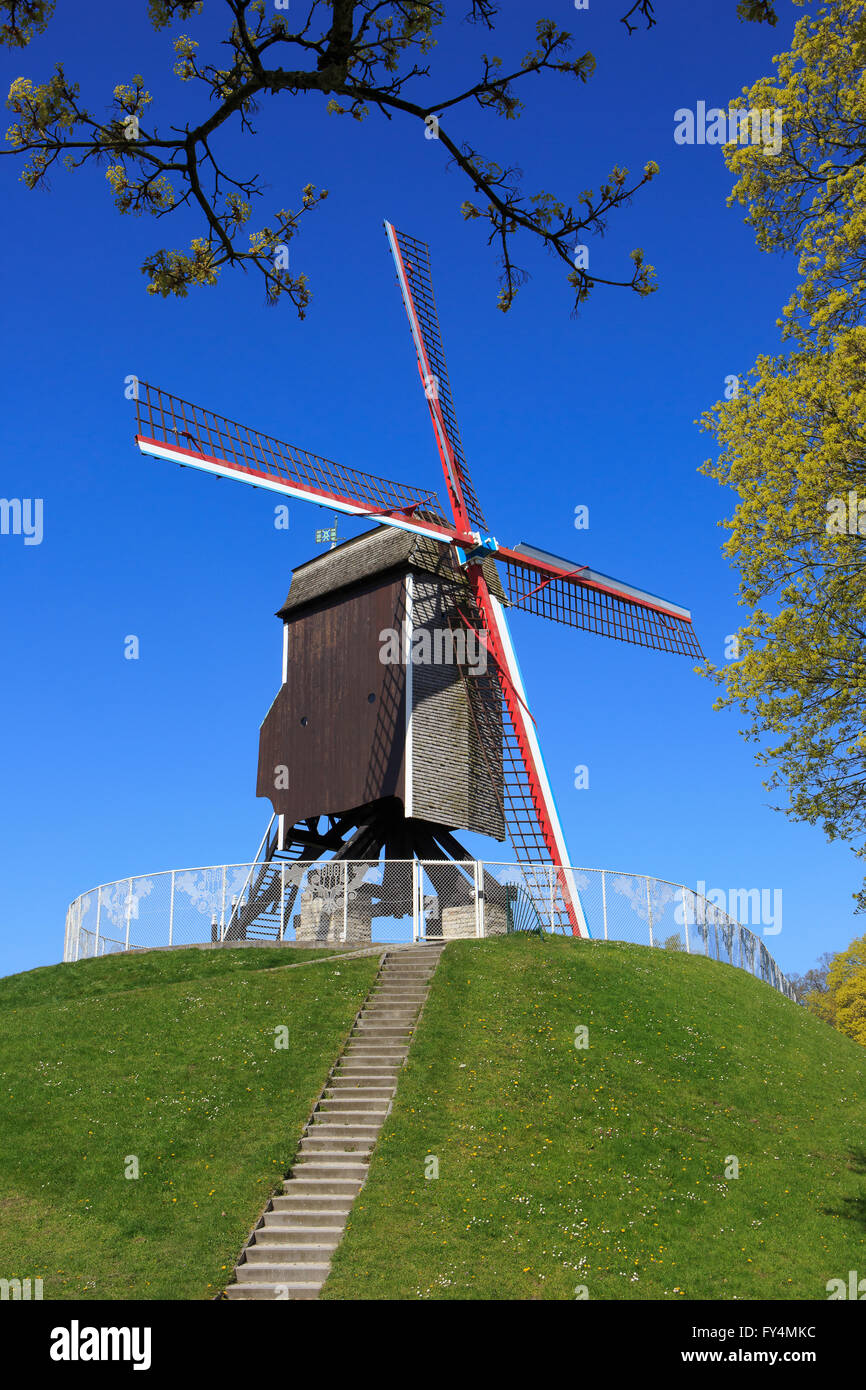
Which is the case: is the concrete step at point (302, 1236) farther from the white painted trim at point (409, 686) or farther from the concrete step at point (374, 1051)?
the white painted trim at point (409, 686)

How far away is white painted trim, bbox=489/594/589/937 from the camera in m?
23.7

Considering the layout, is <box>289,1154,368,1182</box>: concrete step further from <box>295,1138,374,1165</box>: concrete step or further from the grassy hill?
the grassy hill

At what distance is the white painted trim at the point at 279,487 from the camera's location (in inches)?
858

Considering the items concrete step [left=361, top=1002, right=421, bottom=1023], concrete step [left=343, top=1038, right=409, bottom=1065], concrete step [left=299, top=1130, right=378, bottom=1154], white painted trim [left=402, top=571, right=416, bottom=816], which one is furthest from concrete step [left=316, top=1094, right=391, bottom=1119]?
white painted trim [left=402, top=571, right=416, bottom=816]

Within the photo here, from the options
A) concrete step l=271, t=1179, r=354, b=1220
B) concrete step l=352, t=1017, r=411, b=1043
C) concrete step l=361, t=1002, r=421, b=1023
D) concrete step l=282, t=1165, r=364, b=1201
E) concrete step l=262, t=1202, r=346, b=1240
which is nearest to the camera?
concrete step l=262, t=1202, r=346, b=1240

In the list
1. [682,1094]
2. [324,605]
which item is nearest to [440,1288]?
[682,1094]

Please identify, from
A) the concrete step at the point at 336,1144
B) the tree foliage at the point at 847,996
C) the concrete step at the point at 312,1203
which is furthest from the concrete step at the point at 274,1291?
the tree foliage at the point at 847,996

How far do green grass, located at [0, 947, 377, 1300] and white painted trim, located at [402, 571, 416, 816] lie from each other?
180 inches

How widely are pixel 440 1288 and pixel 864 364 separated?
40.3ft

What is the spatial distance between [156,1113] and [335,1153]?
2.84 metres

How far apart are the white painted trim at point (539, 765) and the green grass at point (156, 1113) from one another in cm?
486

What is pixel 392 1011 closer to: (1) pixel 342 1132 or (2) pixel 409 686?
(1) pixel 342 1132

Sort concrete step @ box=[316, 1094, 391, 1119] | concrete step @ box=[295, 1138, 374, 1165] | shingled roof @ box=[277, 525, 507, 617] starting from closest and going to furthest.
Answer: concrete step @ box=[295, 1138, 374, 1165] → concrete step @ box=[316, 1094, 391, 1119] → shingled roof @ box=[277, 525, 507, 617]

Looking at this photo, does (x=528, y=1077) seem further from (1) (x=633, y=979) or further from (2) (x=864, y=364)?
(2) (x=864, y=364)
